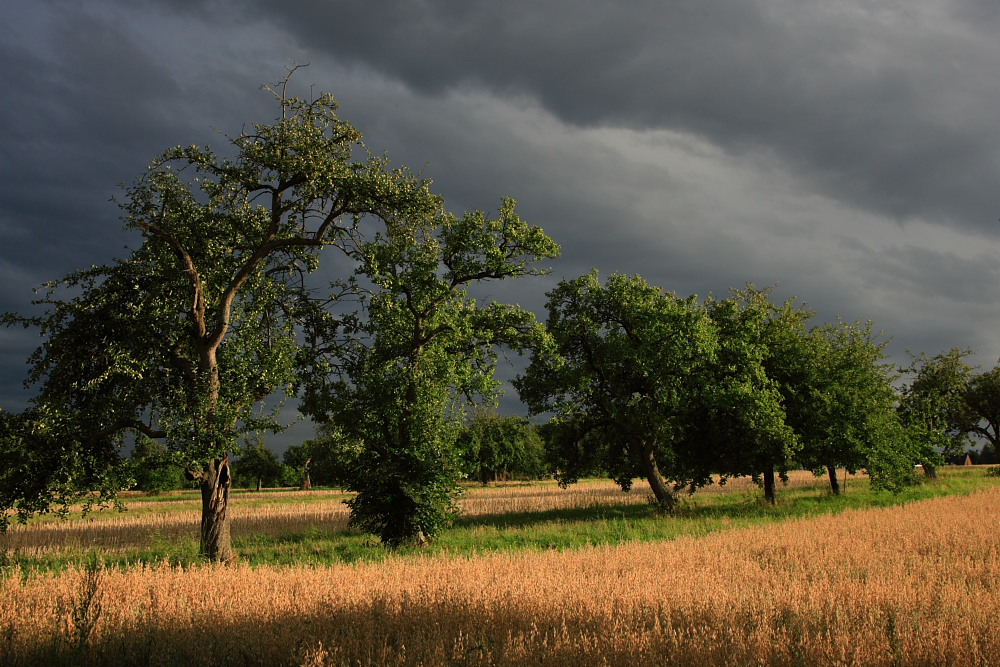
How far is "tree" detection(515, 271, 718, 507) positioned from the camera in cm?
3108

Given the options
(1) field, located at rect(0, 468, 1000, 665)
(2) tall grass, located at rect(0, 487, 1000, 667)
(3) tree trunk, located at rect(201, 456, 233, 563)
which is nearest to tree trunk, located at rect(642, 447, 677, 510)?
(1) field, located at rect(0, 468, 1000, 665)

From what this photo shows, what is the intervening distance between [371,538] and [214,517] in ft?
25.2

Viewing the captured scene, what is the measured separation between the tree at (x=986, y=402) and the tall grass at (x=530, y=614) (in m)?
60.8

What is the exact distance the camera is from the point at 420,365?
22.8m

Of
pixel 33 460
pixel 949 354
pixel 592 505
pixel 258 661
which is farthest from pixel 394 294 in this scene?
pixel 949 354

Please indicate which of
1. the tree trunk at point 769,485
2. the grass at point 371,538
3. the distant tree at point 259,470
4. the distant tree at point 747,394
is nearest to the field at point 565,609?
the grass at point 371,538

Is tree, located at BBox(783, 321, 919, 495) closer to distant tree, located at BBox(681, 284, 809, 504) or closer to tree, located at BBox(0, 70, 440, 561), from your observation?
distant tree, located at BBox(681, 284, 809, 504)

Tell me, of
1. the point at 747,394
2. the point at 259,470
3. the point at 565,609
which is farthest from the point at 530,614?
the point at 259,470

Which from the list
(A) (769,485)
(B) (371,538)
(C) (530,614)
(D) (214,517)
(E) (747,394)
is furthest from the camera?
(A) (769,485)

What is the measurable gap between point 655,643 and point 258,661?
447 centimetres

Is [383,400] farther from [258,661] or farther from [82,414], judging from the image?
[258,661]

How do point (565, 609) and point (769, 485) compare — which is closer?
point (565, 609)

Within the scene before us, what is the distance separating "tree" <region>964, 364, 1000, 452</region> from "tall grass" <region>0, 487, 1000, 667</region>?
199ft

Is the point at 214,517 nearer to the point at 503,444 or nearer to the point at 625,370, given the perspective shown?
the point at 625,370
